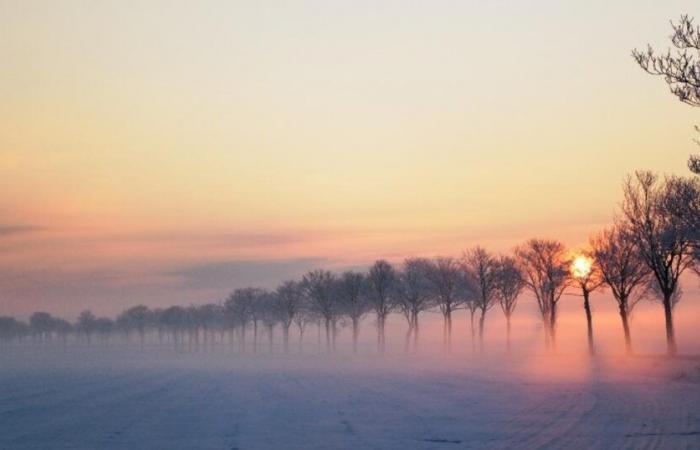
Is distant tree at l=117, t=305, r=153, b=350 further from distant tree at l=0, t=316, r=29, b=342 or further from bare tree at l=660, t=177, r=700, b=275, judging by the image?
bare tree at l=660, t=177, r=700, b=275

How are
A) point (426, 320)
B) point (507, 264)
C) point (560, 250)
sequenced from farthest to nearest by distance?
point (426, 320)
point (507, 264)
point (560, 250)

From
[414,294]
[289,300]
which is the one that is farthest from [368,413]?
[289,300]

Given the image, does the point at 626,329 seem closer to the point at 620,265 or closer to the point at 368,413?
the point at 620,265

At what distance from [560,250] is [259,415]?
196 feet

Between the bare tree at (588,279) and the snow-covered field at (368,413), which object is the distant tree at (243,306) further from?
the snow-covered field at (368,413)

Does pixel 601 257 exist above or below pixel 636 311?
above

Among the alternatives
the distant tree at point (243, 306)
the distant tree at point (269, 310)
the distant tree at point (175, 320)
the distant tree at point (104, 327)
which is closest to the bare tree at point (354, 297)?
the distant tree at point (269, 310)

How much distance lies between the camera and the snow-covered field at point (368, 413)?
1700 cm

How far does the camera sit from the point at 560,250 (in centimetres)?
7619

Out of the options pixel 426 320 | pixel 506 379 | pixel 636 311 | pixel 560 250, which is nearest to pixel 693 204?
pixel 506 379

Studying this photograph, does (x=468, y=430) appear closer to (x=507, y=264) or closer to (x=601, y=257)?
(x=601, y=257)

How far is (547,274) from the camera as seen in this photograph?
247 feet

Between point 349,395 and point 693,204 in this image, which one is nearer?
point 349,395

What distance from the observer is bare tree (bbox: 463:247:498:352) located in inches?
3167
